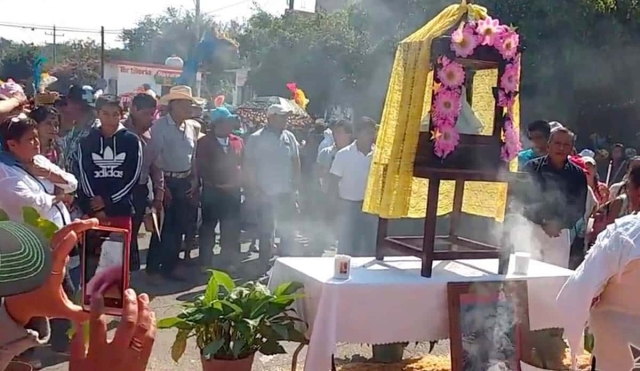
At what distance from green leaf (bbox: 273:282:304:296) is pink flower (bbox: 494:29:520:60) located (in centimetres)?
162

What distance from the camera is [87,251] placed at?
2486 mm

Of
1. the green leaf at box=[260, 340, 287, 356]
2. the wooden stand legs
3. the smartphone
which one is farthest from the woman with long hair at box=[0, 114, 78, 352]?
the wooden stand legs

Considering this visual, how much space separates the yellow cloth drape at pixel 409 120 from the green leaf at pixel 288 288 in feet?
2.10

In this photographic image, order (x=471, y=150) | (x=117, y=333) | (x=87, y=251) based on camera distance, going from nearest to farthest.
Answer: (x=117, y=333) → (x=87, y=251) → (x=471, y=150)

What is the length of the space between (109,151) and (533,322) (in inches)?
126

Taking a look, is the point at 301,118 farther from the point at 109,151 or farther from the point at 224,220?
the point at 109,151

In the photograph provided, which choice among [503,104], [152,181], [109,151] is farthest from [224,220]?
[503,104]

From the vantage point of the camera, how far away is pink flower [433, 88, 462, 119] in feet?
12.2

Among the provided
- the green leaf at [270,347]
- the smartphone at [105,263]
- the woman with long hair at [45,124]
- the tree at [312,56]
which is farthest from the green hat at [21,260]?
the tree at [312,56]

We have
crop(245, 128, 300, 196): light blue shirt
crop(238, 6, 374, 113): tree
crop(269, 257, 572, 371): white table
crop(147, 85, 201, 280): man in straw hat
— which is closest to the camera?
crop(269, 257, 572, 371): white table

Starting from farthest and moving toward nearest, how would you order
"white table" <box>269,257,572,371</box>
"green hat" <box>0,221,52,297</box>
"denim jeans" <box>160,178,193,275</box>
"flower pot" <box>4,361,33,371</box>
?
"denim jeans" <box>160,178,193,275</box>, "white table" <box>269,257,572,371</box>, "flower pot" <box>4,361,33,371</box>, "green hat" <box>0,221,52,297</box>

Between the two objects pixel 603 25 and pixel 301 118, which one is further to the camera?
pixel 603 25

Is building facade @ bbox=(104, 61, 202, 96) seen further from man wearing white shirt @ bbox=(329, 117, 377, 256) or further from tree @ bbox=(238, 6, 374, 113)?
man wearing white shirt @ bbox=(329, 117, 377, 256)

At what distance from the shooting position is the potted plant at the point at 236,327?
356cm
